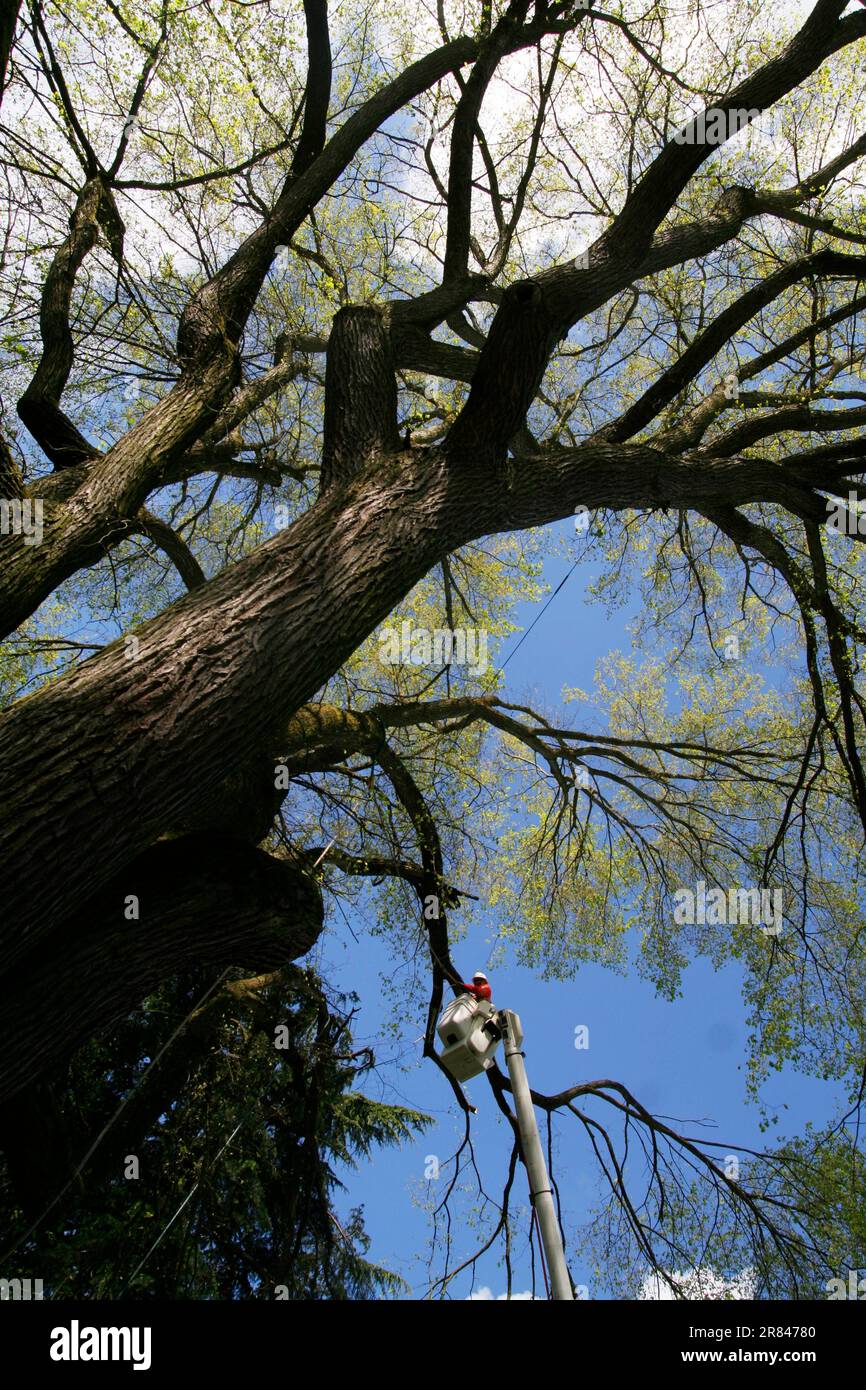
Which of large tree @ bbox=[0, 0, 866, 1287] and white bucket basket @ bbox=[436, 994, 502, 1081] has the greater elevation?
large tree @ bbox=[0, 0, 866, 1287]

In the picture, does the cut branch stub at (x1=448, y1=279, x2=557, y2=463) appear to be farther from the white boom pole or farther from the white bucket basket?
the white boom pole

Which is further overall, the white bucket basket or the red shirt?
the red shirt

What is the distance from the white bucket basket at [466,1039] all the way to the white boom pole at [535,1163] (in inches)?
7.0

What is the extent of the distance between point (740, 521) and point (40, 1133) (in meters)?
5.53

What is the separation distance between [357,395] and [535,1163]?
395cm

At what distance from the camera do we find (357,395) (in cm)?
481

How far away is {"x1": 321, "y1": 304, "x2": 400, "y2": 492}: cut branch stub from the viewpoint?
4484 millimetres

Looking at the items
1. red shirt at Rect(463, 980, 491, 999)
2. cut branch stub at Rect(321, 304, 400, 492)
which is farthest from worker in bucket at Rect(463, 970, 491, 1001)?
cut branch stub at Rect(321, 304, 400, 492)

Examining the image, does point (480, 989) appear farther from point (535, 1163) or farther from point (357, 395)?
point (357, 395)

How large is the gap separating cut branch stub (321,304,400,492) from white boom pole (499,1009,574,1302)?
2.80 metres

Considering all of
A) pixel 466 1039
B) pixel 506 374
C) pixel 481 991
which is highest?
pixel 506 374

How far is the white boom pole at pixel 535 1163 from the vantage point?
10.7ft

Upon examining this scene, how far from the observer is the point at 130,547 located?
26.6 ft

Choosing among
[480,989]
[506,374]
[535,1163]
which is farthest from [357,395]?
[535,1163]
